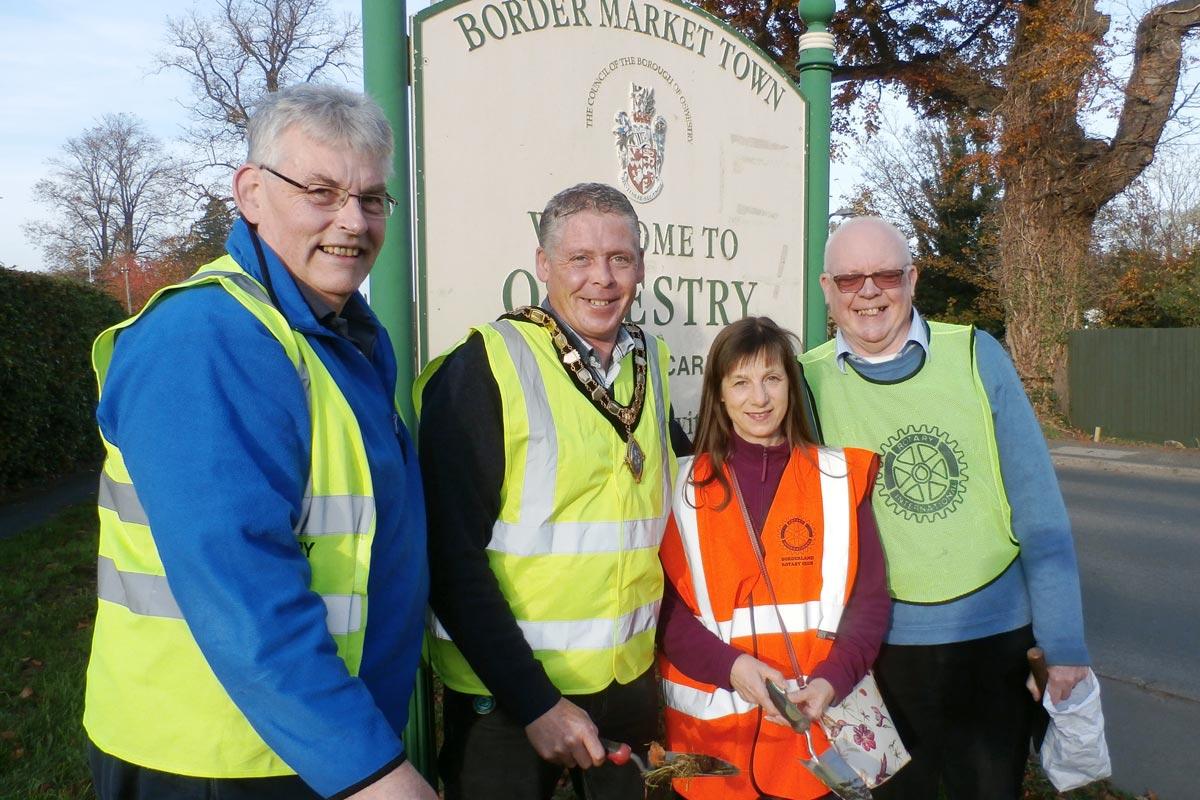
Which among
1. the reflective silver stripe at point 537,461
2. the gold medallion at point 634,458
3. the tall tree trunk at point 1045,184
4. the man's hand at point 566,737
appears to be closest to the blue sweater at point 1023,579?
the gold medallion at point 634,458

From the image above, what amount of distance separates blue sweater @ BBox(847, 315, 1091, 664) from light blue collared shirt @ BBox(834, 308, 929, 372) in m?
0.18

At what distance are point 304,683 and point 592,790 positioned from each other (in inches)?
45.1

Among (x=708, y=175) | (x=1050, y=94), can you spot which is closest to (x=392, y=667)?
(x=708, y=175)

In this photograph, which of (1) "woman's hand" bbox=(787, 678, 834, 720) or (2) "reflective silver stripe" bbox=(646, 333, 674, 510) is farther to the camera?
(2) "reflective silver stripe" bbox=(646, 333, 674, 510)

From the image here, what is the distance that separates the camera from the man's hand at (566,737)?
1938 millimetres

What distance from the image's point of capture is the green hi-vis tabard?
2.35 m

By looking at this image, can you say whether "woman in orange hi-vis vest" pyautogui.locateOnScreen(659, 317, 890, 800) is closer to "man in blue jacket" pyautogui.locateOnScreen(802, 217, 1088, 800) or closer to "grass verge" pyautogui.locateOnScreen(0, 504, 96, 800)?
"man in blue jacket" pyautogui.locateOnScreen(802, 217, 1088, 800)

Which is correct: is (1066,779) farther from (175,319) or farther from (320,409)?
(175,319)

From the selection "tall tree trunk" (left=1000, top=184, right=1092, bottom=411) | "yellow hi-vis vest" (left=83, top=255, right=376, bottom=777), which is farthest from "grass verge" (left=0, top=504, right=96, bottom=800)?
"tall tree trunk" (left=1000, top=184, right=1092, bottom=411)

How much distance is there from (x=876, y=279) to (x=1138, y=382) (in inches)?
636

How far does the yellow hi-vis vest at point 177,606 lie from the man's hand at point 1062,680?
5.76ft

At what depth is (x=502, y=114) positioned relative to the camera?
8.30 feet

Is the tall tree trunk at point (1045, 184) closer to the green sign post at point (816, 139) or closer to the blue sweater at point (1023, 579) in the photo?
the green sign post at point (816, 139)

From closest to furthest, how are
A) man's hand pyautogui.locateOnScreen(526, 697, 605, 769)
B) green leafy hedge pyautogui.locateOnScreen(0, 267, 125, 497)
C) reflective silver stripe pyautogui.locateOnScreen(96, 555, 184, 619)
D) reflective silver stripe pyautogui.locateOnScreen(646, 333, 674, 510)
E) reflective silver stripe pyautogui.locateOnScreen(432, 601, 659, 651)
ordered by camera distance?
reflective silver stripe pyautogui.locateOnScreen(96, 555, 184, 619)
man's hand pyautogui.locateOnScreen(526, 697, 605, 769)
reflective silver stripe pyautogui.locateOnScreen(432, 601, 659, 651)
reflective silver stripe pyautogui.locateOnScreen(646, 333, 674, 510)
green leafy hedge pyautogui.locateOnScreen(0, 267, 125, 497)
